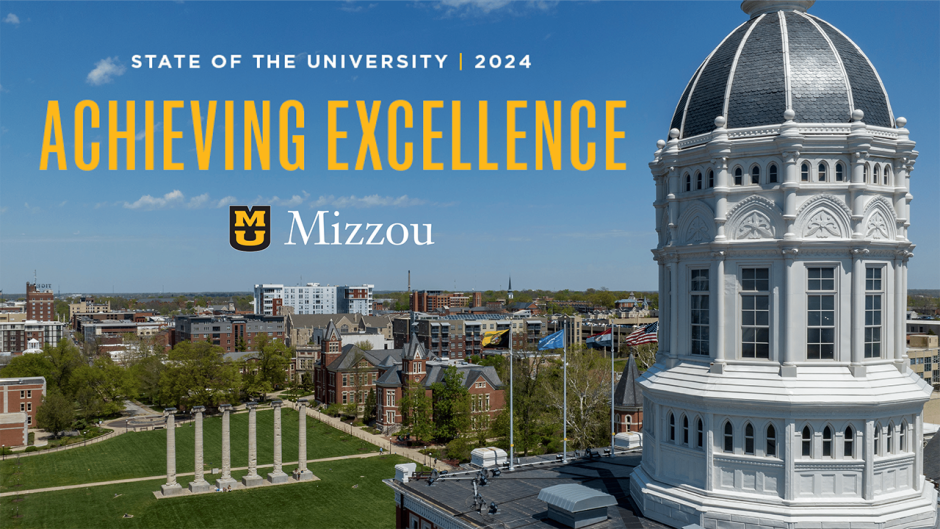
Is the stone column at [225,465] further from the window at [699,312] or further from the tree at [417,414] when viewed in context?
the window at [699,312]

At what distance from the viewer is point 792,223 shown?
1032 inches

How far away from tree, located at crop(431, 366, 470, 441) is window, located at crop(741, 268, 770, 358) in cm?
6781

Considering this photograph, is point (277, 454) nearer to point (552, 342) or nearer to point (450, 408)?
point (450, 408)

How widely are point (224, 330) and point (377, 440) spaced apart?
10486cm

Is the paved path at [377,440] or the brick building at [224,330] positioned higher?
the brick building at [224,330]

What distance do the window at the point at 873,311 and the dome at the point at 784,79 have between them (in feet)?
19.6

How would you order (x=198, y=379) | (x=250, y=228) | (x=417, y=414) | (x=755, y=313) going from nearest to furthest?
(x=755, y=313) < (x=250, y=228) < (x=417, y=414) < (x=198, y=379)

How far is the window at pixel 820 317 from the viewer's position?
2628 centimetres

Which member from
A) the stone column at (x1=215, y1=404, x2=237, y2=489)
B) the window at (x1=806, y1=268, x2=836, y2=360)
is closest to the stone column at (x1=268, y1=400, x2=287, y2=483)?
the stone column at (x1=215, y1=404, x2=237, y2=489)

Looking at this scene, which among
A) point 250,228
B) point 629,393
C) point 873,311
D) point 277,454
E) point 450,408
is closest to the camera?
point 873,311

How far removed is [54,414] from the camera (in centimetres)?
9700

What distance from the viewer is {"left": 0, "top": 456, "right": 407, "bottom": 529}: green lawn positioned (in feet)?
202

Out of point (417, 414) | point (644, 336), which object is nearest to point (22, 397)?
point (417, 414)

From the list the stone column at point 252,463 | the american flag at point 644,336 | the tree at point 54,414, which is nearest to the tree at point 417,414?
the stone column at point 252,463
